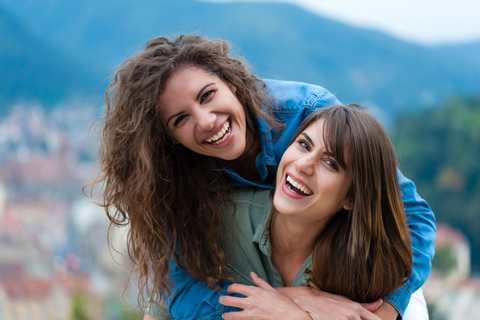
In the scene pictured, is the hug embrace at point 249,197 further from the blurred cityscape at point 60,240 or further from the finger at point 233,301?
the blurred cityscape at point 60,240

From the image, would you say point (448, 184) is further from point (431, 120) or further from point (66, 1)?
point (66, 1)

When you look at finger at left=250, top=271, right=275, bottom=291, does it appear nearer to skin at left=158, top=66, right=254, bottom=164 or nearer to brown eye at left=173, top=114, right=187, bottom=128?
skin at left=158, top=66, right=254, bottom=164

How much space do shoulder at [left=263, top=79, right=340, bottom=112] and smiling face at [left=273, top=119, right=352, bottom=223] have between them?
22cm

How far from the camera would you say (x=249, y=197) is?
1.91 m

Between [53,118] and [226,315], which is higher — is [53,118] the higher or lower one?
the lower one

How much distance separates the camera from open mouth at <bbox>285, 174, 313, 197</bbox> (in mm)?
1603

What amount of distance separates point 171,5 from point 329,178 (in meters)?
33.9

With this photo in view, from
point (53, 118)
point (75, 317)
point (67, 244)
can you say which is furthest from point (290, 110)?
point (53, 118)

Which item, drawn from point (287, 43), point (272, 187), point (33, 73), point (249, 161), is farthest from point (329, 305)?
point (287, 43)

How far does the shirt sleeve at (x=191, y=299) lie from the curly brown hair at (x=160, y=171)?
0.03 m

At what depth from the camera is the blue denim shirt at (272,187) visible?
1.73 meters

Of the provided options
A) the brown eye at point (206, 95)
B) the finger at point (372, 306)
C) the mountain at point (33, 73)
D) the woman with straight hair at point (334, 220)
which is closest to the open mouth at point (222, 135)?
the brown eye at point (206, 95)

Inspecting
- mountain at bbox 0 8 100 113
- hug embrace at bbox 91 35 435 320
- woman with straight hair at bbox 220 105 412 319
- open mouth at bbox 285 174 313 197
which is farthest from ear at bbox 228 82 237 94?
mountain at bbox 0 8 100 113

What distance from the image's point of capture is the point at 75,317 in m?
20.2
